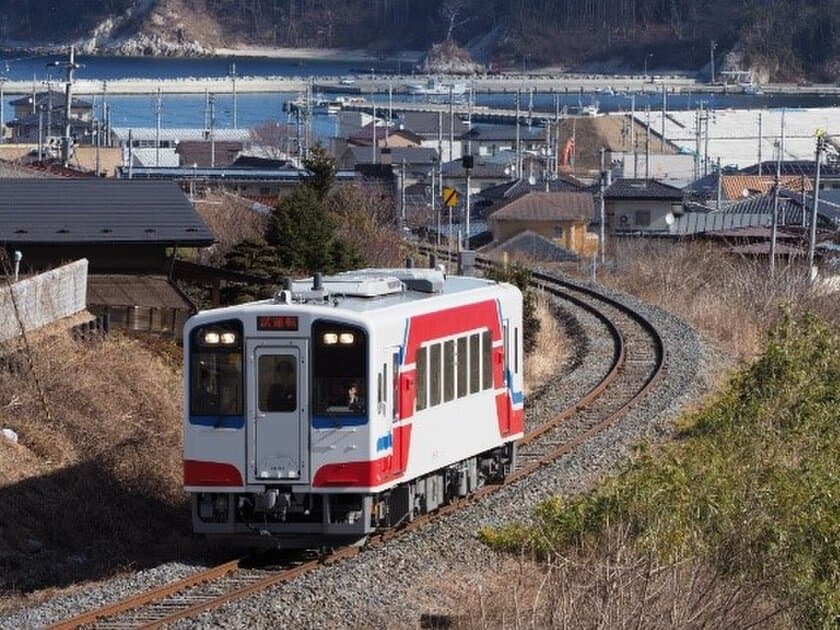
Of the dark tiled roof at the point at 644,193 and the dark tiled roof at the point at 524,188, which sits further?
the dark tiled roof at the point at 524,188

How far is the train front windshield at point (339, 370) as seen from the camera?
413 inches

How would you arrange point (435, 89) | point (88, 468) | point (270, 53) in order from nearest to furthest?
1. point (88, 468)
2. point (435, 89)
3. point (270, 53)

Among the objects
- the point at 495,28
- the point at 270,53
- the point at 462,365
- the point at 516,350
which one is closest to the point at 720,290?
the point at 516,350

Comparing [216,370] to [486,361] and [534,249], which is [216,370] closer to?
[486,361]

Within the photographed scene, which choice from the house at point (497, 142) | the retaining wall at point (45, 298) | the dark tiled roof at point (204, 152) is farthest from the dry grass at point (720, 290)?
the house at point (497, 142)

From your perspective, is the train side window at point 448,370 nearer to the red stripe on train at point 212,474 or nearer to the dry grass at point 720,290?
the red stripe on train at point 212,474

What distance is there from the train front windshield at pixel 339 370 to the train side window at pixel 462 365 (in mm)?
1398

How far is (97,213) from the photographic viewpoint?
64.3 feet

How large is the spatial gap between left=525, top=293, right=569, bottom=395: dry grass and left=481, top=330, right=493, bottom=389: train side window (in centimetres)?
591

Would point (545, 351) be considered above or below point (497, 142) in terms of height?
above

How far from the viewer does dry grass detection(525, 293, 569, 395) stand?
63.8ft

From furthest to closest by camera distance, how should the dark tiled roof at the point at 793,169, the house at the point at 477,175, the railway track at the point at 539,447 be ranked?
the dark tiled roof at the point at 793,169 < the house at the point at 477,175 < the railway track at the point at 539,447

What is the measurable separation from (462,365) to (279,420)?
1.72 m

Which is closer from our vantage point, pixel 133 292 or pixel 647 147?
pixel 133 292
